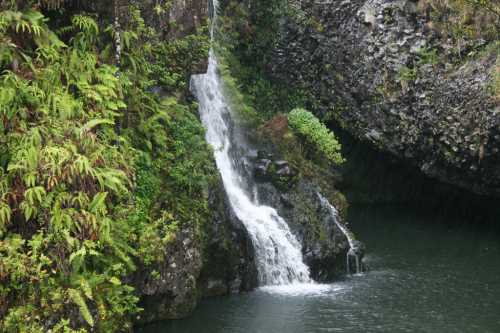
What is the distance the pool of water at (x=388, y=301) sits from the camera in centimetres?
1334

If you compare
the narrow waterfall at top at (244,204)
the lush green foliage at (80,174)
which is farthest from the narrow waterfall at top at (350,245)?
the lush green foliage at (80,174)

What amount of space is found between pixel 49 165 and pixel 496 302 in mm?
11203

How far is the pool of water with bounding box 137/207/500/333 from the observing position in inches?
525

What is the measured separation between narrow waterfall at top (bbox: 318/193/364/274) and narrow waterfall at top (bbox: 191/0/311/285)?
1679 millimetres

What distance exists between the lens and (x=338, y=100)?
24.4 m

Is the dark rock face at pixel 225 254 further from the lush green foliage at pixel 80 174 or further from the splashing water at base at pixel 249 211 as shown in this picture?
the lush green foliage at pixel 80 174

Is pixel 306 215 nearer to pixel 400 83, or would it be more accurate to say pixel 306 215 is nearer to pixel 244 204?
pixel 244 204

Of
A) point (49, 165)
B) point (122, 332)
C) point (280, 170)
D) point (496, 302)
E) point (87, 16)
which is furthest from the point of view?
point (280, 170)

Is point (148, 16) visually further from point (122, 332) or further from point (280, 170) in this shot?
point (122, 332)

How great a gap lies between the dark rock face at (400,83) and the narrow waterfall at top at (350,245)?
493 centimetres

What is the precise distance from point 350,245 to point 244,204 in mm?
3351

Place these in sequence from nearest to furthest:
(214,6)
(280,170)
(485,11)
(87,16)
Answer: (87,16)
(280,170)
(485,11)
(214,6)

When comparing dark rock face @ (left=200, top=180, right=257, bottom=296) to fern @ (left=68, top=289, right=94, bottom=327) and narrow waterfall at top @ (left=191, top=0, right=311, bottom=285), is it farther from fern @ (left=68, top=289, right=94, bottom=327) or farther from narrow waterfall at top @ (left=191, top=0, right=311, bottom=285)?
fern @ (left=68, top=289, right=94, bottom=327)

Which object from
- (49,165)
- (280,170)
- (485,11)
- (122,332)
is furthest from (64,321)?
(485,11)
